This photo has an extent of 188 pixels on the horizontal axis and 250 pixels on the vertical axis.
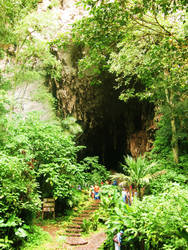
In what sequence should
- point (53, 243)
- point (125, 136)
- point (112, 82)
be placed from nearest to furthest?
point (53, 243) < point (112, 82) < point (125, 136)

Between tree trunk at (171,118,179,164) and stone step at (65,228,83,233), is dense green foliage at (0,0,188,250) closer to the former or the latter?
tree trunk at (171,118,179,164)

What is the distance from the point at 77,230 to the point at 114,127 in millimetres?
10801

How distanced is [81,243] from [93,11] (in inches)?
Answer: 264

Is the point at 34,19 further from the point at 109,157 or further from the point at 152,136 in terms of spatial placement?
the point at 109,157

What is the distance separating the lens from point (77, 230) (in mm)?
7258

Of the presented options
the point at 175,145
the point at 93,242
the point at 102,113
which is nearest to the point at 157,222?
the point at 93,242

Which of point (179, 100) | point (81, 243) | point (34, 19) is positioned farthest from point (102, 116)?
point (81, 243)

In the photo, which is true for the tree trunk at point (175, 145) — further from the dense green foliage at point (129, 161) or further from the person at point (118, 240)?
the person at point (118, 240)

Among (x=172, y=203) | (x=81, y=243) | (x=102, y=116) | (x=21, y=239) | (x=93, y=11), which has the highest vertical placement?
(x=93, y=11)

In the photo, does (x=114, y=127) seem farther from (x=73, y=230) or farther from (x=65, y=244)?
(x=65, y=244)

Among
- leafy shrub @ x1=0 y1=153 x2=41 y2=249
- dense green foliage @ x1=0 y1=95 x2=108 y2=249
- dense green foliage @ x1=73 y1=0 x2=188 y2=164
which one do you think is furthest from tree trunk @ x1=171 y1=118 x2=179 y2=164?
leafy shrub @ x1=0 y1=153 x2=41 y2=249

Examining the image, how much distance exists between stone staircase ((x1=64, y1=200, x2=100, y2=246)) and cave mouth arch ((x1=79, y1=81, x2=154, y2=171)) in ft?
18.5

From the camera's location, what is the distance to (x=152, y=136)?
12.4 meters

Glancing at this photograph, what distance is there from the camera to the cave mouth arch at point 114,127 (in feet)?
45.9
